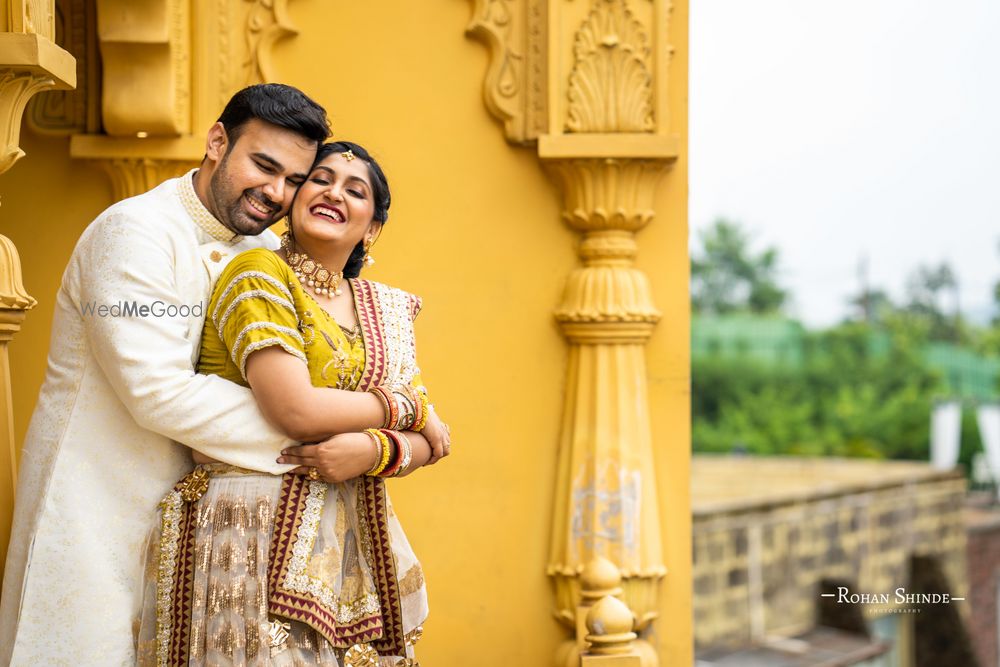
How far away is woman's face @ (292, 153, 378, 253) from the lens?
8.61 ft

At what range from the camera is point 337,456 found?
255cm

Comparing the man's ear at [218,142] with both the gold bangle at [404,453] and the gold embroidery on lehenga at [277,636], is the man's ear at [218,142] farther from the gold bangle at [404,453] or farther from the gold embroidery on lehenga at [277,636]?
the gold embroidery on lehenga at [277,636]

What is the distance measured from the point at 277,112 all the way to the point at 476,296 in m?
1.73

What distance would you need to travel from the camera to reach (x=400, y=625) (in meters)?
2.74

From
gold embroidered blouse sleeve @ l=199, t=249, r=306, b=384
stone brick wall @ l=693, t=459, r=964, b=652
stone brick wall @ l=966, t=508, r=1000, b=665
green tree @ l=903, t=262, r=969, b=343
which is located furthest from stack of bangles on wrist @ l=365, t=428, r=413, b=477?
green tree @ l=903, t=262, r=969, b=343

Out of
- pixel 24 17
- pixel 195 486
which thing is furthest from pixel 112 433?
pixel 24 17

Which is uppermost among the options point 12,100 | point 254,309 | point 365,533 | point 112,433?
point 12,100

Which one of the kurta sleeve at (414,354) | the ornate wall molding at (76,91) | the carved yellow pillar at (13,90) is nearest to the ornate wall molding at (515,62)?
the ornate wall molding at (76,91)

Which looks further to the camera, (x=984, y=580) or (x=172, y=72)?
(x=984, y=580)

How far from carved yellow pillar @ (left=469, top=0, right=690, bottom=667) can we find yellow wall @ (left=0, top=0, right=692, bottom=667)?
0.26 ft

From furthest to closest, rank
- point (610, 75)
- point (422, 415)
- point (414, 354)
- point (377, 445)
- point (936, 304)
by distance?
1. point (936, 304)
2. point (610, 75)
3. point (414, 354)
4. point (422, 415)
5. point (377, 445)

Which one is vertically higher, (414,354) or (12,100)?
(12,100)

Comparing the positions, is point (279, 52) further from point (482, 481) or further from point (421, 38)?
point (482, 481)

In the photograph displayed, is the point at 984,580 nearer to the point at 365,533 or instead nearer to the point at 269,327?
the point at 365,533
